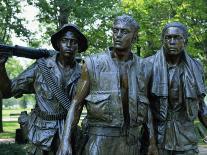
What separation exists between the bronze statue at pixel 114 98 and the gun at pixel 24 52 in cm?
142

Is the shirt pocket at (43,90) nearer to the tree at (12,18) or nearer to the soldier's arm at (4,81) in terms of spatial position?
the soldier's arm at (4,81)

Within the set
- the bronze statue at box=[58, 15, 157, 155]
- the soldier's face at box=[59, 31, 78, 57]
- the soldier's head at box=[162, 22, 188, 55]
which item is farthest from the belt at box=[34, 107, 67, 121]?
A: the soldier's head at box=[162, 22, 188, 55]

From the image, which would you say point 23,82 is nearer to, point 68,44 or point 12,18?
point 68,44

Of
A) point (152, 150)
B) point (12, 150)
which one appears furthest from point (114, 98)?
point (12, 150)

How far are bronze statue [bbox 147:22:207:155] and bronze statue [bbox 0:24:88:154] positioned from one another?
1016mm

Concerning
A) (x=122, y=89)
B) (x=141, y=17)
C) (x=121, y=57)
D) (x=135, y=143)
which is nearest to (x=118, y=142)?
(x=135, y=143)

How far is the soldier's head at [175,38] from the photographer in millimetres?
4633

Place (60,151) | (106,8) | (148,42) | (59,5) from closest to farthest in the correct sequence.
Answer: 1. (60,151)
2. (59,5)
3. (106,8)
4. (148,42)

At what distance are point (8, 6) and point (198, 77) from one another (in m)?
15.3

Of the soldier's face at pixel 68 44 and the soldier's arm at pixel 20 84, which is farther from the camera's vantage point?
the soldier's arm at pixel 20 84

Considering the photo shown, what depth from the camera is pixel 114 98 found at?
402cm

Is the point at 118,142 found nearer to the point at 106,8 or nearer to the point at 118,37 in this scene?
the point at 118,37

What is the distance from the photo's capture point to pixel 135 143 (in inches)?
166

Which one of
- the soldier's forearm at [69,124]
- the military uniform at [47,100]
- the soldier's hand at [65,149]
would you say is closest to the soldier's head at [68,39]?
the military uniform at [47,100]
